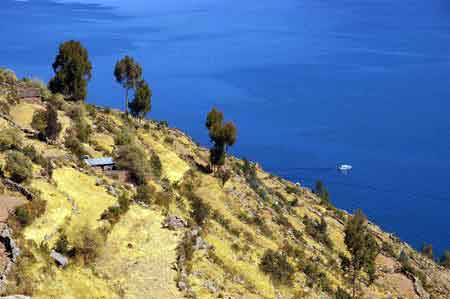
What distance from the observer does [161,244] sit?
24828mm

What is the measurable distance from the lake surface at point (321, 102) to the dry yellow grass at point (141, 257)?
2562 inches

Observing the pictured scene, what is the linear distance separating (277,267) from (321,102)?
105 m

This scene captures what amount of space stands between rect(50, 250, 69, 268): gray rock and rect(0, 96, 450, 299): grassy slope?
297mm

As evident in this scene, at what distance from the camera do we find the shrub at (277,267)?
93.5 ft

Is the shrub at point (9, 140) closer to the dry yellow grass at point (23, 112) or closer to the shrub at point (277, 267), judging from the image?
the dry yellow grass at point (23, 112)

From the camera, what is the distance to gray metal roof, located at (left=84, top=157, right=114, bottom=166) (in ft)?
108

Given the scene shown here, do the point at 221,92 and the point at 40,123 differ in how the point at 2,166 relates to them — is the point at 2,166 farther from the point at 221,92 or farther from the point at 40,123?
the point at 221,92

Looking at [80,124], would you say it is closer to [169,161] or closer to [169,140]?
[169,161]

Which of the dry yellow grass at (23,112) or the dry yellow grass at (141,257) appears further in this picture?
the dry yellow grass at (23,112)

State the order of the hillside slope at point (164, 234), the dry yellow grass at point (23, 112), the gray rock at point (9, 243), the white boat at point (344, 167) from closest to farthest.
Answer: the gray rock at point (9, 243), the hillside slope at point (164, 234), the dry yellow grass at point (23, 112), the white boat at point (344, 167)

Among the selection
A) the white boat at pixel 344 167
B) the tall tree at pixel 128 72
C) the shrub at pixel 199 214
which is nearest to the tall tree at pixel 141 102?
the tall tree at pixel 128 72

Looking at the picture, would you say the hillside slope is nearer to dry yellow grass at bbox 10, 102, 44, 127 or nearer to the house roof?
dry yellow grass at bbox 10, 102, 44, 127

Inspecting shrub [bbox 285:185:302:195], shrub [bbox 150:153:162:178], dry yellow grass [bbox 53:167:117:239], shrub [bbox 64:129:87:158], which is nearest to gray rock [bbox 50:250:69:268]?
A: dry yellow grass [bbox 53:167:117:239]

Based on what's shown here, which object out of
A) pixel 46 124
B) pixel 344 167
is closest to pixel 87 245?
pixel 46 124
